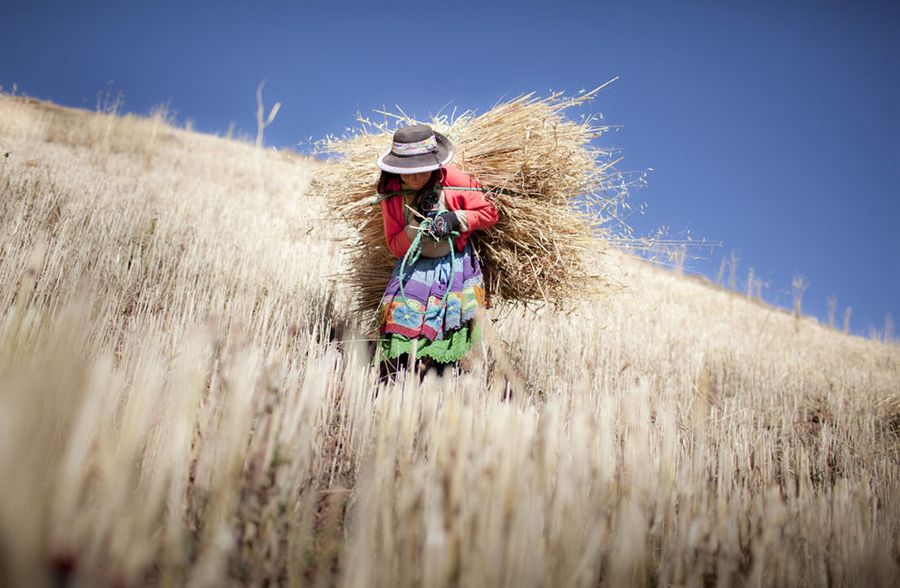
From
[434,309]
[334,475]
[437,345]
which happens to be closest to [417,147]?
[434,309]

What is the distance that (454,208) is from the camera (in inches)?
103

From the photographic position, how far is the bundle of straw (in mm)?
2865

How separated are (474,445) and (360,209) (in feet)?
6.95

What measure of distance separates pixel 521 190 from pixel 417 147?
2.29 feet

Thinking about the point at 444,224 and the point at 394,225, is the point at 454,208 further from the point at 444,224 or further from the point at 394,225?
the point at 394,225

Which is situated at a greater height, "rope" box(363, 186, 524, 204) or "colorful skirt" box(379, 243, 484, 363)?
"rope" box(363, 186, 524, 204)

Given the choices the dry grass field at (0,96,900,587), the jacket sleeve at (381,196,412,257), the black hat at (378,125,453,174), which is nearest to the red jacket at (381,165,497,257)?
the jacket sleeve at (381,196,412,257)

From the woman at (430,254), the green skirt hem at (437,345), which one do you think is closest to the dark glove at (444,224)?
the woman at (430,254)

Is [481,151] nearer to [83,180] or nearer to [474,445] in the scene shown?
[474,445]

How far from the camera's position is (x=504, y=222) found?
2.94 m

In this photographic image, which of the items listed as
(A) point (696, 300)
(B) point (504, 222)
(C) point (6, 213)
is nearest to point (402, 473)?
(B) point (504, 222)

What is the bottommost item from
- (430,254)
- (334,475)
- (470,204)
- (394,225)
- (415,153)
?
(334,475)

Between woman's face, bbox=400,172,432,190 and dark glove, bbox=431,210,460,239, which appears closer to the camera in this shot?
dark glove, bbox=431,210,460,239

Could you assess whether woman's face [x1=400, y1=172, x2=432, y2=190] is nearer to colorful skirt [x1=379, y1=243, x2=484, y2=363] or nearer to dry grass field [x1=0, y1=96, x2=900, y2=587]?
colorful skirt [x1=379, y1=243, x2=484, y2=363]
